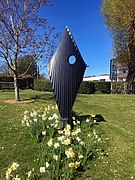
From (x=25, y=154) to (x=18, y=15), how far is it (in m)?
8.31

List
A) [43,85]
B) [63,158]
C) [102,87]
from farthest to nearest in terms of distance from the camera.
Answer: [43,85] → [102,87] → [63,158]

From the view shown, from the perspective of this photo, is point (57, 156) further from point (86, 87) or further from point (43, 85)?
point (43, 85)

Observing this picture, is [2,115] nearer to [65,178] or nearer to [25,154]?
[25,154]

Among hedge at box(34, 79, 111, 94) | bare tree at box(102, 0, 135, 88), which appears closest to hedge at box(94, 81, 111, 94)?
hedge at box(34, 79, 111, 94)

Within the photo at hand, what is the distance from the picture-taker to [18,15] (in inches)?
389

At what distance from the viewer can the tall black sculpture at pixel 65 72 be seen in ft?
15.0

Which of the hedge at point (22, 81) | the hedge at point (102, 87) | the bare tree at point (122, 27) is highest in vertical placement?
the bare tree at point (122, 27)

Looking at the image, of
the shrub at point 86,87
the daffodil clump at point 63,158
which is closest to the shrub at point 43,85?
the shrub at point 86,87

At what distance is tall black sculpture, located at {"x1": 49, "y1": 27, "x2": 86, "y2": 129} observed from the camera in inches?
180

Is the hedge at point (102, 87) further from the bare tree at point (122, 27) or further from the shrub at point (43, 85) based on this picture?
the shrub at point (43, 85)

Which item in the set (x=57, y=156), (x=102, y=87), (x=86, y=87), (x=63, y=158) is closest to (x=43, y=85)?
(x=86, y=87)

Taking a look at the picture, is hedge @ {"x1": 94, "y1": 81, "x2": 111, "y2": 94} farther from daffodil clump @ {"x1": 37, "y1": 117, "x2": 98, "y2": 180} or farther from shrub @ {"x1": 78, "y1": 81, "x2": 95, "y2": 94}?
daffodil clump @ {"x1": 37, "y1": 117, "x2": 98, "y2": 180}

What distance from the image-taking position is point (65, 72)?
4574 millimetres

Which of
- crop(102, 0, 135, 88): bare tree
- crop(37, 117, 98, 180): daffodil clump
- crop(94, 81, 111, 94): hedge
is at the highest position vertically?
crop(102, 0, 135, 88): bare tree
